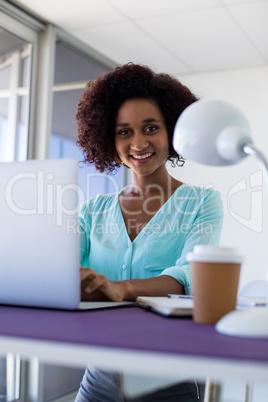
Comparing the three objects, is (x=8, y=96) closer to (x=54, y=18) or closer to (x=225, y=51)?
(x=54, y=18)

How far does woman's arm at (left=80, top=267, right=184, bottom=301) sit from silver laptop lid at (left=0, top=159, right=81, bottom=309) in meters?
0.10

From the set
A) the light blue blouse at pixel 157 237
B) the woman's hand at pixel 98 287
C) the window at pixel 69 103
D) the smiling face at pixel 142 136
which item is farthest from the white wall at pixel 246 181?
the woman's hand at pixel 98 287

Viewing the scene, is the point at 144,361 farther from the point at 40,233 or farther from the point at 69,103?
the point at 69,103

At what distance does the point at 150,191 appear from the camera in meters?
1.88

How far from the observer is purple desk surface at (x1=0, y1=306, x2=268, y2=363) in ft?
2.01

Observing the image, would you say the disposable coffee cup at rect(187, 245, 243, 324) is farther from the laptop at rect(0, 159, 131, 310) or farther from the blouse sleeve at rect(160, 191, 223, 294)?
the blouse sleeve at rect(160, 191, 223, 294)

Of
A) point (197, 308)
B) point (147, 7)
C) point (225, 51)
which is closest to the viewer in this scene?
point (197, 308)

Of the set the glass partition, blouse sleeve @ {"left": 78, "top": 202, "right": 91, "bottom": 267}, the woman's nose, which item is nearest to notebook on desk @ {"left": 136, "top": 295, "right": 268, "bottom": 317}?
blouse sleeve @ {"left": 78, "top": 202, "right": 91, "bottom": 267}

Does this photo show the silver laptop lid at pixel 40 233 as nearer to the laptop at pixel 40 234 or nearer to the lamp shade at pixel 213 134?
the laptop at pixel 40 234

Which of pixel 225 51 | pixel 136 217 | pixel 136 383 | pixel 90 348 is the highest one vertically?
pixel 225 51

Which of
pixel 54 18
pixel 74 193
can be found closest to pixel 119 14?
pixel 54 18

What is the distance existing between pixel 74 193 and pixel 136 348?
15.3 inches

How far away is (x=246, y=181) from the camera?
14.4 feet

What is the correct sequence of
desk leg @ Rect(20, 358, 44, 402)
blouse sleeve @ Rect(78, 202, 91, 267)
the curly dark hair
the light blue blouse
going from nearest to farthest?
the light blue blouse → blouse sleeve @ Rect(78, 202, 91, 267) → the curly dark hair → desk leg @ Rect(20, 358, 44, 402)
